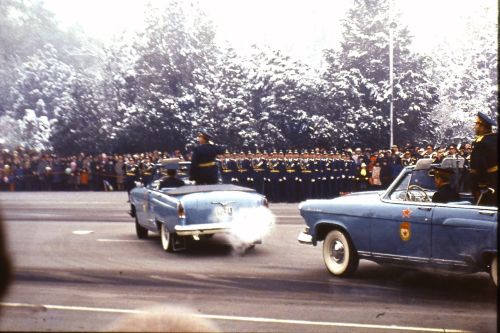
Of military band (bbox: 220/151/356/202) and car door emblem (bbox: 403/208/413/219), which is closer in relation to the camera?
car door emblem (bbox: 403/208/413/219)

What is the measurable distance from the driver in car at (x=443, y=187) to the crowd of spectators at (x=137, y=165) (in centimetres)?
927

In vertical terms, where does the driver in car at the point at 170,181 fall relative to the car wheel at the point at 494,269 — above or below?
above

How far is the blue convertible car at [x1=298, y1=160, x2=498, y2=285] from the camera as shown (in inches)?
228

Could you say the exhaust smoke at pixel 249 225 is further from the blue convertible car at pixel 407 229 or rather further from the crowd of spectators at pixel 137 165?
the crowd of spectators at pixel 137 165

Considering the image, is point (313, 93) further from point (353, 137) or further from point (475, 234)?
point (475, 234)

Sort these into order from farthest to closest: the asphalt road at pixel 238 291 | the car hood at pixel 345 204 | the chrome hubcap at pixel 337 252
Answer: the chrome hubcap at pixel 337 252 → the car hood at pixel 345 204 → the asphalt road at pixel 238 291

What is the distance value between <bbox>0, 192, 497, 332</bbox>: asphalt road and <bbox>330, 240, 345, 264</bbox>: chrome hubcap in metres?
0.21

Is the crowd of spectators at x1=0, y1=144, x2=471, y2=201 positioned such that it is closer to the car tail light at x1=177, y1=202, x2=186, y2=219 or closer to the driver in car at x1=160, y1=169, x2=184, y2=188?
the driver in car at x1=160, y1=169, x2=184, y2=188

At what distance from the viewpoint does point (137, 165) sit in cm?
1909

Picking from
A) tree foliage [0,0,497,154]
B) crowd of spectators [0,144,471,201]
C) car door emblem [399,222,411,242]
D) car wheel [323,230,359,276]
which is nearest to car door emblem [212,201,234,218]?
car wheel [323,230,359,276]

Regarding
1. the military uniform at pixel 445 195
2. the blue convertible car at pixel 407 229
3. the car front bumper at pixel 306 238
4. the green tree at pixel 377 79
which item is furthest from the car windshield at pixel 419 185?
the green tree at pixel 377 79

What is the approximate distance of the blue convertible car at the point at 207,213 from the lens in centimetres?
884

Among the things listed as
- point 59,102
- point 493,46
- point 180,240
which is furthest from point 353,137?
point 180,240

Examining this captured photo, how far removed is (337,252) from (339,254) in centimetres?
3
